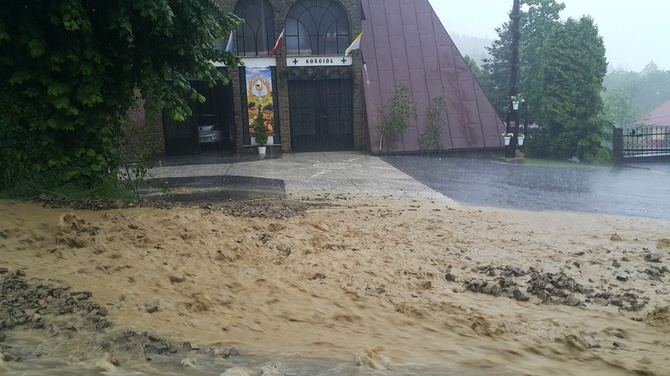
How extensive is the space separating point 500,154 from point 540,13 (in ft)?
28.3

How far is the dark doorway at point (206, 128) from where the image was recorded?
21.4 metres

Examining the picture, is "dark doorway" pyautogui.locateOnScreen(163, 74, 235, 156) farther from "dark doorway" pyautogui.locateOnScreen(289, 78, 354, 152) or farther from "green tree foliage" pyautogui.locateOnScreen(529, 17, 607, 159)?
"green tree foliage" pyautogui.locateOnScreen(529, 17, 607, 159)

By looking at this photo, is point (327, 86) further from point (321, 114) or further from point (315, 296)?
point (315, 296)

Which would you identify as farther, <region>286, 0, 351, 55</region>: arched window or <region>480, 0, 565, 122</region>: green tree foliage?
<region>480, 0, 565, 122</region>: green tree foliage

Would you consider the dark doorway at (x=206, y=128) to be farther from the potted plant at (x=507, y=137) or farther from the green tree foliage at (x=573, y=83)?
the green tree foliage at (x=573, y=83)

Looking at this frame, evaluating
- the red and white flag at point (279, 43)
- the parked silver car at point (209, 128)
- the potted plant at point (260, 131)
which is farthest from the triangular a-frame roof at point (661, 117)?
the parked silver car at point (209, 128)

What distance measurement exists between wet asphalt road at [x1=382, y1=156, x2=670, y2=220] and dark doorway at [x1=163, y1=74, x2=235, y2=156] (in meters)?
6.95

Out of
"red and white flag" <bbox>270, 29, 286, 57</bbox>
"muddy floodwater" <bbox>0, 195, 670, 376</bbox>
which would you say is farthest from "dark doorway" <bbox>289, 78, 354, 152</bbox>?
"muddy floodwater" <bbox>0, 195, 670, 376</bbox>

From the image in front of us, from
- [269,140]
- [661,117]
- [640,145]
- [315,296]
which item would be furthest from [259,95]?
[661,117]

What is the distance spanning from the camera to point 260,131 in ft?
68.9

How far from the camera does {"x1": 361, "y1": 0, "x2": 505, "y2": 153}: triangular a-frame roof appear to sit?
21.3 metres

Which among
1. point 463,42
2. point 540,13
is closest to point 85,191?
point 540,13

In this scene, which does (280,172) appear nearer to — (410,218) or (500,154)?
(410,218)

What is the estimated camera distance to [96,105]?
7.77 metres
